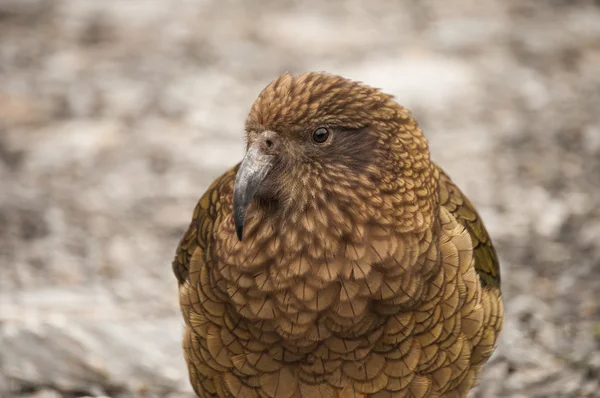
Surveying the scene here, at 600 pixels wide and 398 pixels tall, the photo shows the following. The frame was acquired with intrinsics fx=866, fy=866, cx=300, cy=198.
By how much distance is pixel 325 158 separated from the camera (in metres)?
3.53

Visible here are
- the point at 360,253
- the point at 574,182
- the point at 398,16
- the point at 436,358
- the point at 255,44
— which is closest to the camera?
the point at 360,253

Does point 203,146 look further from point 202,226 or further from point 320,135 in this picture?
point 320,135

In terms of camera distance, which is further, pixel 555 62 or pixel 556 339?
pixel 555 62

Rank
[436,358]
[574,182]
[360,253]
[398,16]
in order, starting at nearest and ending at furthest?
[360,253] → [436,358] → [574,182] → [398,16]

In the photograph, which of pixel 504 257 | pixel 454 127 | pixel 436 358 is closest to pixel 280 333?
pixel 436 358

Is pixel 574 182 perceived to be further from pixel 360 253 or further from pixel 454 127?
pixel 360 253

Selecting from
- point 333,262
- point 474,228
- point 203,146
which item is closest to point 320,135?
point 333,262

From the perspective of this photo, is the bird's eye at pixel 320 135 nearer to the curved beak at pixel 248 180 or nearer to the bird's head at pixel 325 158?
the bird's head at pixel 325 158

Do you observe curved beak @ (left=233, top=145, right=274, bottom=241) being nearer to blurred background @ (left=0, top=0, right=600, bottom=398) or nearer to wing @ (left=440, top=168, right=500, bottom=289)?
wing @ (left=440, top=168, right=500, bottom=289)

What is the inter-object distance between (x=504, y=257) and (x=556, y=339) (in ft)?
3.66

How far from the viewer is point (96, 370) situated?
501 cm

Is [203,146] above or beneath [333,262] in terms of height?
above

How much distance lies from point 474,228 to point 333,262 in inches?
38.1

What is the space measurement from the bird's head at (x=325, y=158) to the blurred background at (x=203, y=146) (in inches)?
81.9
